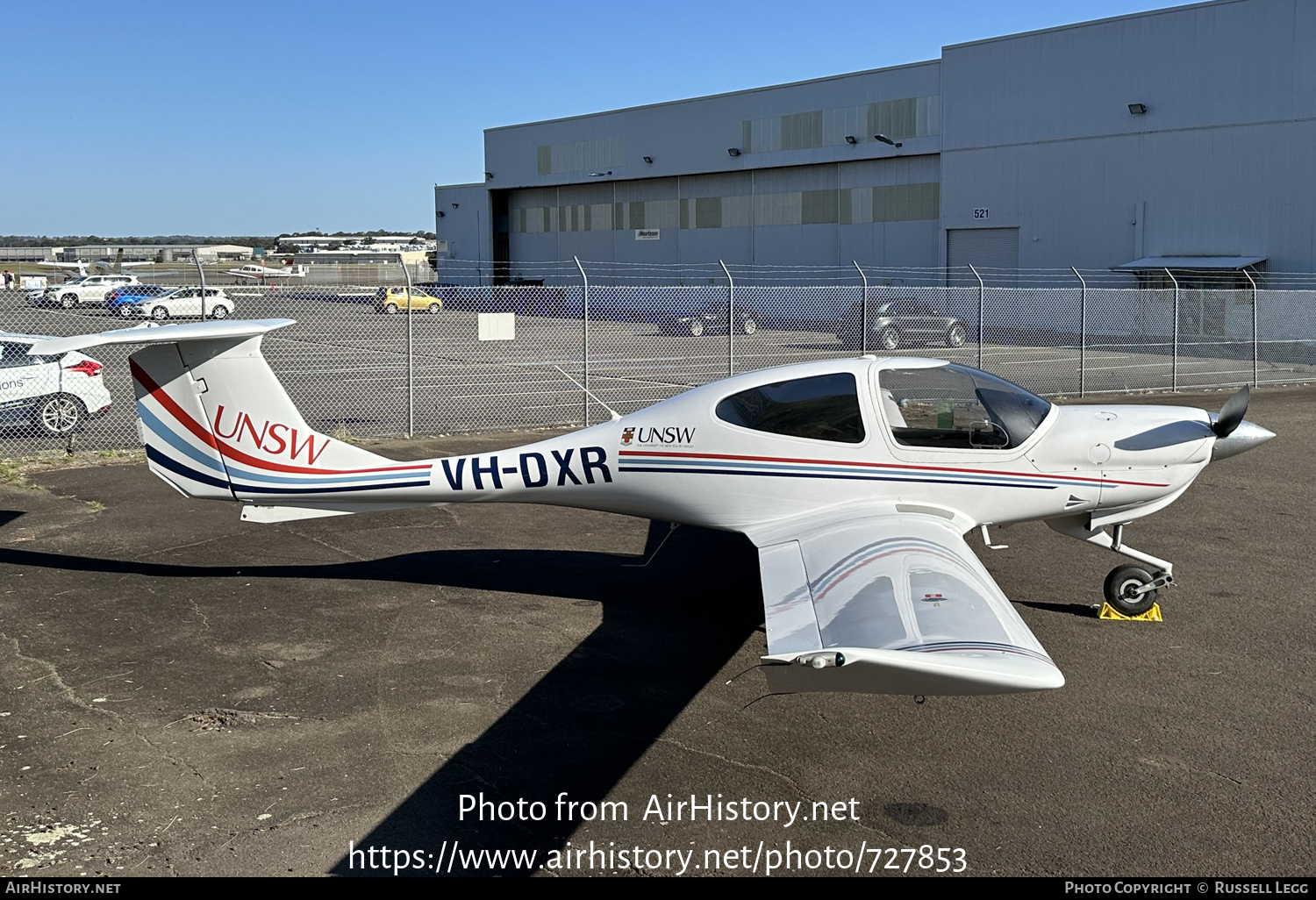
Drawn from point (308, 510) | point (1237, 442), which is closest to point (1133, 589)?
point (1237, 442)

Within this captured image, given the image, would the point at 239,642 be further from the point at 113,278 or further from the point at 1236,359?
the point at 113,278

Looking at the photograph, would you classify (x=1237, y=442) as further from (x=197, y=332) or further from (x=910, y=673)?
(x=197, y=332)

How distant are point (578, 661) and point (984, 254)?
39.3 metres

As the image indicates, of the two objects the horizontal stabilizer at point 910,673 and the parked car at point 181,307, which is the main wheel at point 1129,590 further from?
the parked car at point 181,307

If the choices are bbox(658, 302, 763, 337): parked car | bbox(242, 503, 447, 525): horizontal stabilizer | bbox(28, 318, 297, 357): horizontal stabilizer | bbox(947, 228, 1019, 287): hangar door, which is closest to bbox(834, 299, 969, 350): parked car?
bbox(658, 302, 763, 337): parked car

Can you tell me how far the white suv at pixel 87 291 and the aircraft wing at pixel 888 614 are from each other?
51.4 m

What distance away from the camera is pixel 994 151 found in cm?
4228

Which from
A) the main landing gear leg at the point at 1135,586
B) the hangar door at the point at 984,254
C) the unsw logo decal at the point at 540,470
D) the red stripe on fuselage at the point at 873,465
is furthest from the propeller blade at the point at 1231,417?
the hangar door at the point at 984,254

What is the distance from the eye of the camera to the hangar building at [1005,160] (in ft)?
117

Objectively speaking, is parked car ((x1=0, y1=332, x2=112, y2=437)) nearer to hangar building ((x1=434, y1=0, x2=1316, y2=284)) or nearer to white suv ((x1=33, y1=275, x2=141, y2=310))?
hangar building ((x1=434, y1=0, x2=1316, y2=284))

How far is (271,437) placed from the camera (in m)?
8.43

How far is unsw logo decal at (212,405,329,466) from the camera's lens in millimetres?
8367

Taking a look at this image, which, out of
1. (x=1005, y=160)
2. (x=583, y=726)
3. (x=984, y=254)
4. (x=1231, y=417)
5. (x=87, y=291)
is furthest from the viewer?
(x=87, y=291)

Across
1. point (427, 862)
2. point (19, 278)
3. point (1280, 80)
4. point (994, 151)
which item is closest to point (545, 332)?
point (994, 151)
